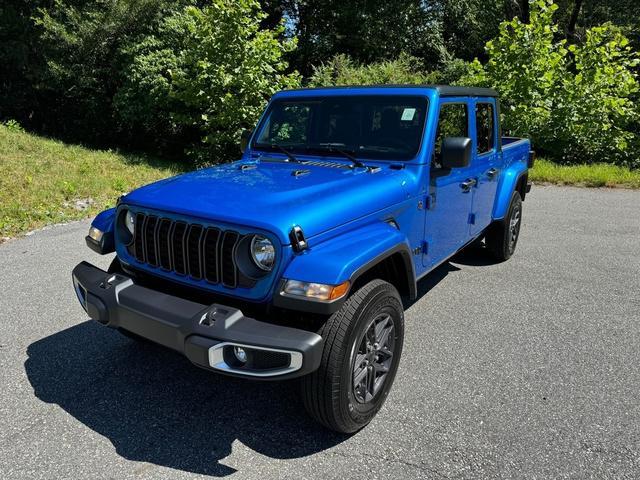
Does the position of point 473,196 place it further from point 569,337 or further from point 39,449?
point 39,449

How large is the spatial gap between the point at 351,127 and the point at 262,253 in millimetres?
1601

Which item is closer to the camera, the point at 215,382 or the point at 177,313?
the point at 177,313

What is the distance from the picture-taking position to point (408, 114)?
11.8 feet

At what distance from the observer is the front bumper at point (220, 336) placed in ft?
7.42

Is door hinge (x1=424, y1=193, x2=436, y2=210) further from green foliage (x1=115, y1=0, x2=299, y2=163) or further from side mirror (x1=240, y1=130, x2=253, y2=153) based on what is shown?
green foliage (x1=115, y1=0, x2=299, y2=163)

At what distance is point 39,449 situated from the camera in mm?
2609

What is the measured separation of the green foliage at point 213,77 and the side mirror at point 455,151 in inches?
277

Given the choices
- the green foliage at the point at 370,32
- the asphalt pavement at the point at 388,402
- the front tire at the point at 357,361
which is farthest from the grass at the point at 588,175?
the front tire at the point at 357,361

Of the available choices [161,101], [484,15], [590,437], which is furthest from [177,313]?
[484,15]

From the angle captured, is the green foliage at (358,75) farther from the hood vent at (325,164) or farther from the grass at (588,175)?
the hood vent at (325,164)

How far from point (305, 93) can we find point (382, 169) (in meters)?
1.11

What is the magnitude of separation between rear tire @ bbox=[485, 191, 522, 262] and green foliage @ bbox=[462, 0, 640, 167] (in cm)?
668

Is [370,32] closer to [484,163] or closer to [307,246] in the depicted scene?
[484,163]

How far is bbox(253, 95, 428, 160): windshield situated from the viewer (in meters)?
3.57
